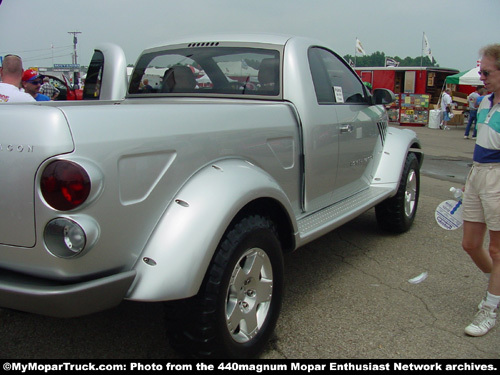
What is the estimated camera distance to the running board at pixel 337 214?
10.2 feet

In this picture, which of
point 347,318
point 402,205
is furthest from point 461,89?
point 347,318

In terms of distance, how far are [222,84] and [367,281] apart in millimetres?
1918

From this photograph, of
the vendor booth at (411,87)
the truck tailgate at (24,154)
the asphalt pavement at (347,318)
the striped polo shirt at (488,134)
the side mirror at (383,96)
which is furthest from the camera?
the vendor booth at (411,87)

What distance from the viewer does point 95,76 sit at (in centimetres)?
462

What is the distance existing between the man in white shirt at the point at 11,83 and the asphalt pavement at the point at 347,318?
7.80 feet

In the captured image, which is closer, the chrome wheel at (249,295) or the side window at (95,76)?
the chrome wheel at (249,295)

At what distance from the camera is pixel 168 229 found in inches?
82.2

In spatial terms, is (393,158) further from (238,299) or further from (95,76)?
(95,76)

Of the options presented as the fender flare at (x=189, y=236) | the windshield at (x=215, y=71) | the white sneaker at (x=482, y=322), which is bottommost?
the white sneaker at (x=482, y=322)

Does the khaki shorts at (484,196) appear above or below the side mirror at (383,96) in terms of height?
below

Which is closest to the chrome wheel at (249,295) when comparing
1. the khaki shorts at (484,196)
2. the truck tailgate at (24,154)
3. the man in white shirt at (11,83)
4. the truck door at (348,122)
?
the truck tailgate at (24,154)

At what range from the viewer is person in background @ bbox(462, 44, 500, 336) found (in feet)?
9.34

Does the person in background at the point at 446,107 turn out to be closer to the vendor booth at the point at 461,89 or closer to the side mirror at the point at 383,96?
the vendor booth at the point at 461,89

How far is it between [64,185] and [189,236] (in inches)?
22.4
